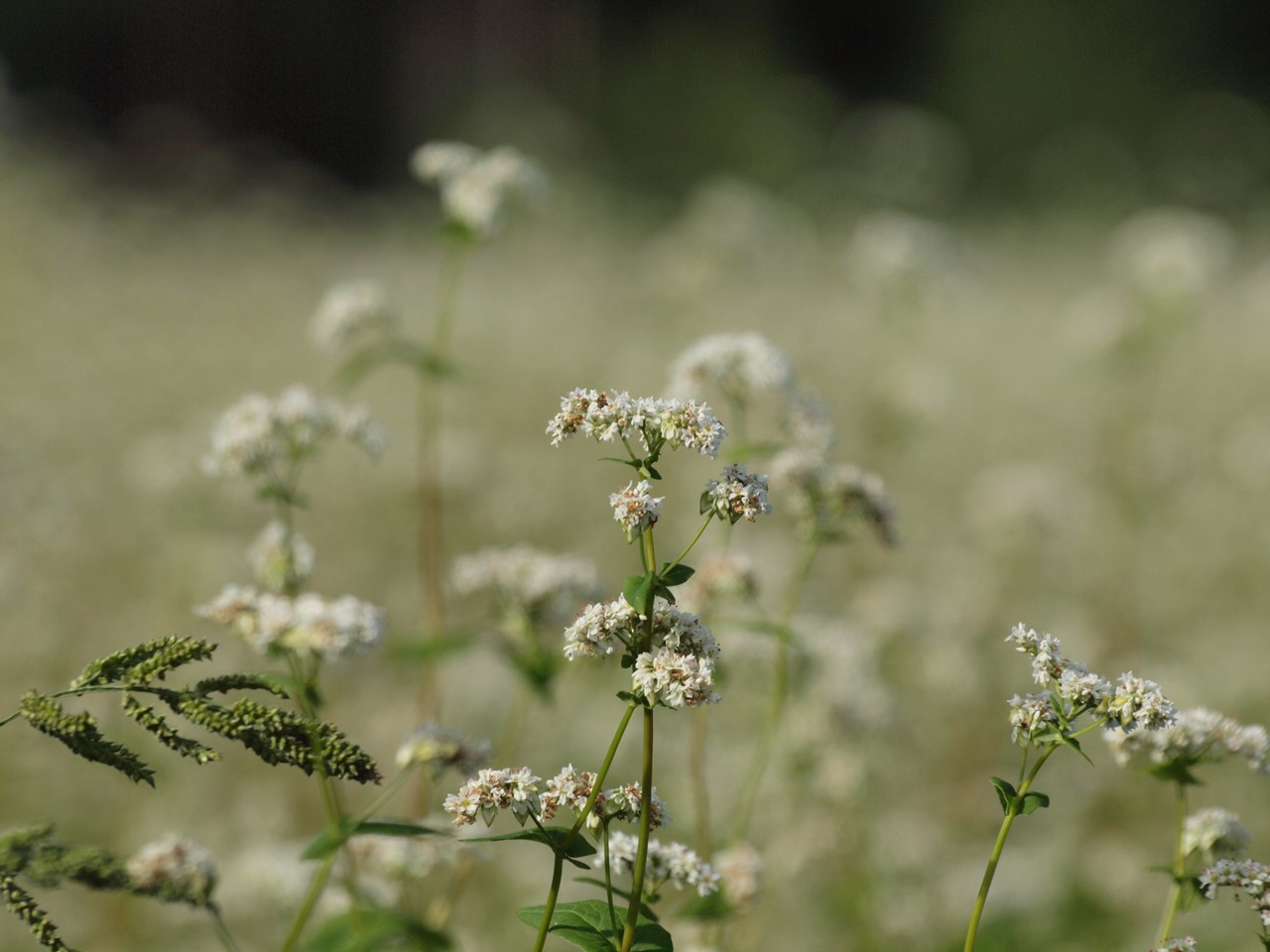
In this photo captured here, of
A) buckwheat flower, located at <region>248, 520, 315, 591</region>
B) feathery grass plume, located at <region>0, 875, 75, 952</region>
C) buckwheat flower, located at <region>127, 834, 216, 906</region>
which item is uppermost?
buckwheat flower, located at <region>248, 520, 315, 591</region>

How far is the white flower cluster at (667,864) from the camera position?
214cm

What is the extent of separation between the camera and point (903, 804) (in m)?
5.61

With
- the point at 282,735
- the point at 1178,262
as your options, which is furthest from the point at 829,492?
the point at 1178,262

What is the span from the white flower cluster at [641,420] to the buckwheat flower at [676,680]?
407mm

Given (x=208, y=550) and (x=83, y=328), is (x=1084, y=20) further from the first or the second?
(x=208, y=550)

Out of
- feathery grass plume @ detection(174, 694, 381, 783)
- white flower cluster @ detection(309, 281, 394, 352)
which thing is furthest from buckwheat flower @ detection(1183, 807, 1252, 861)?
white flower cluster @ detection(309, 281, 394, 352)

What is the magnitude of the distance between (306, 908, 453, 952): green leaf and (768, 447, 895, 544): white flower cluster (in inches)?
72.7

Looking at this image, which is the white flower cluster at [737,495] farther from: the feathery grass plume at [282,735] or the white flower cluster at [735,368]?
the white flower cluster at [735,368]

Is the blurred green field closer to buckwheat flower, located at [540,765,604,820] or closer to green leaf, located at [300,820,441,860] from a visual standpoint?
buckwheat flower, located at [540,765,604,820]

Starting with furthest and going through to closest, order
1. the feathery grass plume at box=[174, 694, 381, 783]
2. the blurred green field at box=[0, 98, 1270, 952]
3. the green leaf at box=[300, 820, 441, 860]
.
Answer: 1. the blurred green field at box=[0, 98, 1270, 952]
2. the feathery grass plume at box=[174, 694, 381, 783]
3. the green leaf at box=[300, 820, 441, 860]

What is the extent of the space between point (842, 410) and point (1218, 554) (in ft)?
10.4

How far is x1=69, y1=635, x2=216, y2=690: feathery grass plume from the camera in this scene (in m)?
1.91

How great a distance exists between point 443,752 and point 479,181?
2523 millimetres

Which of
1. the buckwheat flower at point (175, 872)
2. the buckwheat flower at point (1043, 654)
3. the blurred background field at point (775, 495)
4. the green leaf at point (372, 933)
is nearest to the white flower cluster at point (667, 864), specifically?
the green leaf at point (372, 933)
